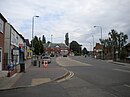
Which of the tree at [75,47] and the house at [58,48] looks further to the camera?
the tree at [75,47]

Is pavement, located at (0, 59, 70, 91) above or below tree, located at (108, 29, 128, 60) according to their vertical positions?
below

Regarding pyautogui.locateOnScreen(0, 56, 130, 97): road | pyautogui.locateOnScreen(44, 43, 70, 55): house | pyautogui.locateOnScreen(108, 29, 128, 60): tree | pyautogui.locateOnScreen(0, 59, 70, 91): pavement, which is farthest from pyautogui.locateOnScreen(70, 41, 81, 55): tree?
pyautogui.locateOnScreen(0, 56, 130, 97): road

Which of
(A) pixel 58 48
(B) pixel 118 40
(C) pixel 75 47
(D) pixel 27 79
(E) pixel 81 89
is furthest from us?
(C) pixel 75 47

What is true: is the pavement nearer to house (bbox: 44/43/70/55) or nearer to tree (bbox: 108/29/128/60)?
tree (bbox: 108/29/128/60)

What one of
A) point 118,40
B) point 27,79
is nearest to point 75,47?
point 118,40

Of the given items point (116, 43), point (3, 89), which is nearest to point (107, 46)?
point (116, 43)

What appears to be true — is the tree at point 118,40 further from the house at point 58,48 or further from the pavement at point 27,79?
the house at point 58,48

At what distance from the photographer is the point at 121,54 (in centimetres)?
6831

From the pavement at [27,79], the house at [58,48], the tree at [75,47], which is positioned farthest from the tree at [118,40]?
the tree at [75,47]

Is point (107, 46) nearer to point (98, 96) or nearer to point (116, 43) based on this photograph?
point (116, 43)

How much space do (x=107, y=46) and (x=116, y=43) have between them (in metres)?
13.7

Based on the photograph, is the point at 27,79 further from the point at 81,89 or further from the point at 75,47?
the point at 75,47

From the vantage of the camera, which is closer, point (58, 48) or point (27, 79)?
point (27, 79)

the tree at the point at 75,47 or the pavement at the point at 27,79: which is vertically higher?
the tree at the point at 75,47
